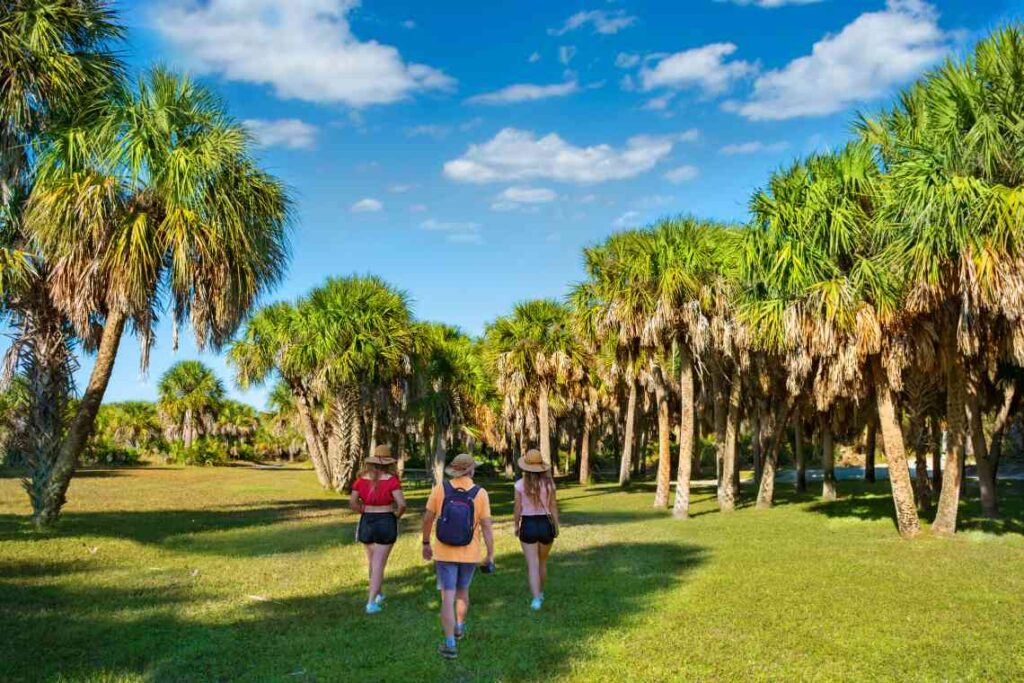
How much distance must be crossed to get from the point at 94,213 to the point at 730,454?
19640 millimetres

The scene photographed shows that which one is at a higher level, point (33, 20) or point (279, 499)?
point (33, 20)

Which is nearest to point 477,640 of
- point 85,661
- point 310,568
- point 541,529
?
point 541,529

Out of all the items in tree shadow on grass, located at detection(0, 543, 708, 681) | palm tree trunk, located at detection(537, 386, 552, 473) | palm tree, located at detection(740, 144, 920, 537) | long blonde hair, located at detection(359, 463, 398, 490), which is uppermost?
palm tree, located at detection(740, 144, 920, 537)

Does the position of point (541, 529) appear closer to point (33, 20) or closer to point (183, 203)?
point (183, 203)

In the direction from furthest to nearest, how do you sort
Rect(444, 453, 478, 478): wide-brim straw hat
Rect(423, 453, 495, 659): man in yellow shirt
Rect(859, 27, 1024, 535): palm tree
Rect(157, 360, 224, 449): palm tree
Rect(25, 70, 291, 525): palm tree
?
Rect(157, 360, 224, 449): palm tree, Rect(25, 70, 291, 525): palm tree, Rect(859, 27, 1024, 535): palm tree, Rect(444, 453, 478, 478): wide-brim straw hat, Rect(423, 453, 495, 659): man in yellow shirt

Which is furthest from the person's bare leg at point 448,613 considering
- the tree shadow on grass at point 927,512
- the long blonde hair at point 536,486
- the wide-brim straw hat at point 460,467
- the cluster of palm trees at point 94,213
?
the tree shadow on grass at point 927,512

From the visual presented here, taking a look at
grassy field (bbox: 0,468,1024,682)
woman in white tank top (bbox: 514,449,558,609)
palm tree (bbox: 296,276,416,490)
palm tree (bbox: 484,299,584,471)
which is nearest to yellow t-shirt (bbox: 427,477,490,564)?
grassy field (bbox: 0,468,1024,682)

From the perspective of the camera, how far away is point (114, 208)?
16750 millimetres

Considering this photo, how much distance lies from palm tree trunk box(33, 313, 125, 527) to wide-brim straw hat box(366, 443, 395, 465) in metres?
9.79

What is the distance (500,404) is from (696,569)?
28605 millimetres

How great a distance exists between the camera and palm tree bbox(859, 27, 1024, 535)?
572 inches

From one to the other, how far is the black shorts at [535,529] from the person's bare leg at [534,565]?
0.10 metres

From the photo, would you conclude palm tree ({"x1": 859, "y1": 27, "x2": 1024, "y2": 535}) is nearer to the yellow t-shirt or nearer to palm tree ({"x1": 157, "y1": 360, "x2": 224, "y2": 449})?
the yellow t-shirt

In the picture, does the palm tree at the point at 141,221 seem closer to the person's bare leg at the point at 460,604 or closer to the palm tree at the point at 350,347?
the person's bare leg at the point at 460,604
